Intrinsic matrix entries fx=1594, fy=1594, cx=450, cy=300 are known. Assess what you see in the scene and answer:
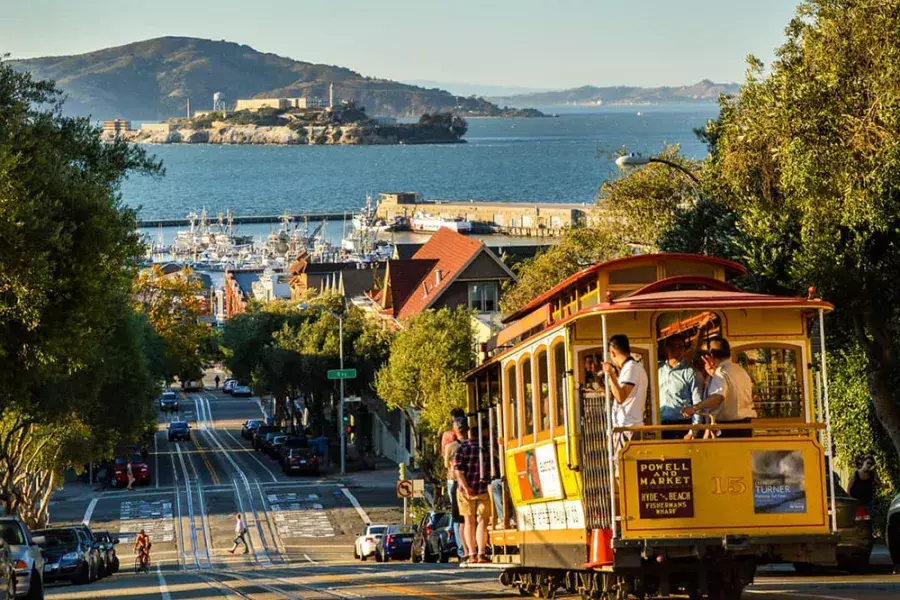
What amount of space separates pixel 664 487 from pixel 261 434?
7637 cm

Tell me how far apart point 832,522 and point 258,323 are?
85.9 m

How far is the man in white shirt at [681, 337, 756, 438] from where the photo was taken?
1547cm

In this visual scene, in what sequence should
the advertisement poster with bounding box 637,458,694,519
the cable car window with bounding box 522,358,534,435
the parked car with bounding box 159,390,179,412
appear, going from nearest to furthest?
the advertisement poster with bounding box 637,458,694,519 → the cable car window with bounding box 522,358,534,435 → the parked car with bounding box 159,390,179,412

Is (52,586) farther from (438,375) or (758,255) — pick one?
(438,375)

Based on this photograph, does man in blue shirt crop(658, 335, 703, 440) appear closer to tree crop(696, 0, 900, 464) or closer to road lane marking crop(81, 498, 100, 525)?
tree crop(696, 0, 900, 464)

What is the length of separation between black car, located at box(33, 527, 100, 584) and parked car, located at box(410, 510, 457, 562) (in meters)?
7.62

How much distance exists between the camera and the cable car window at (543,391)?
1738 centimetres

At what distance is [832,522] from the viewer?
51.2ft

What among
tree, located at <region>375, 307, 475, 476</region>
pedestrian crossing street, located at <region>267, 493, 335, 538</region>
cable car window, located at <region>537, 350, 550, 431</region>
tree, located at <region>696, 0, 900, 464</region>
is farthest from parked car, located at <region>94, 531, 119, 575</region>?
cable car window, located at <region>537, 350, 550, 431</region>

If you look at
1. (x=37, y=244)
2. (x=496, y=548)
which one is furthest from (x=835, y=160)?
(x=37, y=244)

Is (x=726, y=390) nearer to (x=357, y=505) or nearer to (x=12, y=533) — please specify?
(x=12, y=533)

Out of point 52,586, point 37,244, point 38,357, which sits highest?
point 37,244

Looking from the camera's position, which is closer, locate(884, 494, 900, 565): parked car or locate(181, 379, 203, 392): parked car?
locate(884, 494, 900, 565): parked car

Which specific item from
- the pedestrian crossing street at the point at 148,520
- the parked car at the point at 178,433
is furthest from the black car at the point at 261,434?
the pedestrian crossing street at the point at 148,520
